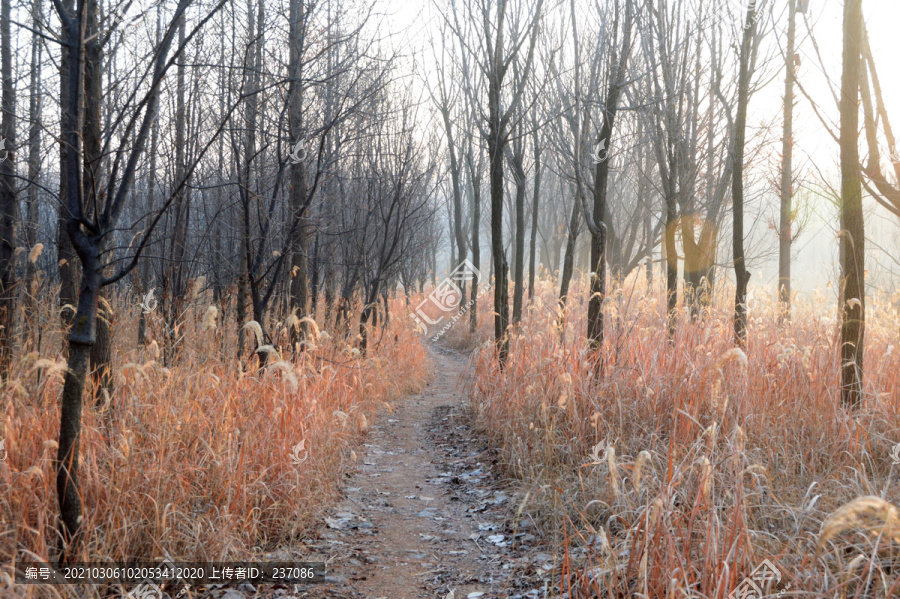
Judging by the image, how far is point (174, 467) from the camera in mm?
3006

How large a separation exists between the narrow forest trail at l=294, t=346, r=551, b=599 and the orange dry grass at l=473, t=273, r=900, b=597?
0.25 meters

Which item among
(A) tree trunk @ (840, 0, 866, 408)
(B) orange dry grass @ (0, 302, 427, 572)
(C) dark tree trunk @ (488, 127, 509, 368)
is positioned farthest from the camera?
(C) dark tree trunk @ (488, 127, 509, 368)

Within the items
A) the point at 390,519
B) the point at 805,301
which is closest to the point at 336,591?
the point at 390,519

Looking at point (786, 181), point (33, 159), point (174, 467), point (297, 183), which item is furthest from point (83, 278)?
point (786, 181)

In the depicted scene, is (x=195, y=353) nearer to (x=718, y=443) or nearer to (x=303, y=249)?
(x=303, y=249)

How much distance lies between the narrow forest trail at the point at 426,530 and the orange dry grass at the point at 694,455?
0.25m

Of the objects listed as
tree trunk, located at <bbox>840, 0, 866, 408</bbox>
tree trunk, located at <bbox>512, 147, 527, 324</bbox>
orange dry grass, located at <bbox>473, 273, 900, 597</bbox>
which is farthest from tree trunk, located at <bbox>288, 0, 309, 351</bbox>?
tree trunk, located at <bbox>840, 0, 866, 408</bbox>

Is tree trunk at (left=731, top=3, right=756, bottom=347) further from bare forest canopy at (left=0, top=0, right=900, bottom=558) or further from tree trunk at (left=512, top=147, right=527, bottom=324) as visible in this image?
tree trunk at (left=512, top=147, right=527, bottom=324)

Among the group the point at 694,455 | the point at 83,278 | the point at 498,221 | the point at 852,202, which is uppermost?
the point at 498,221

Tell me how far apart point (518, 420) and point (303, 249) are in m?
3.09

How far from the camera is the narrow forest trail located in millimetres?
2865

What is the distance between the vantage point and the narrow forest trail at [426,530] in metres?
2.87

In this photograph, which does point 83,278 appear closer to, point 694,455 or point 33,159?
point 694,455

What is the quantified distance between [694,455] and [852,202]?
7.75 feet
